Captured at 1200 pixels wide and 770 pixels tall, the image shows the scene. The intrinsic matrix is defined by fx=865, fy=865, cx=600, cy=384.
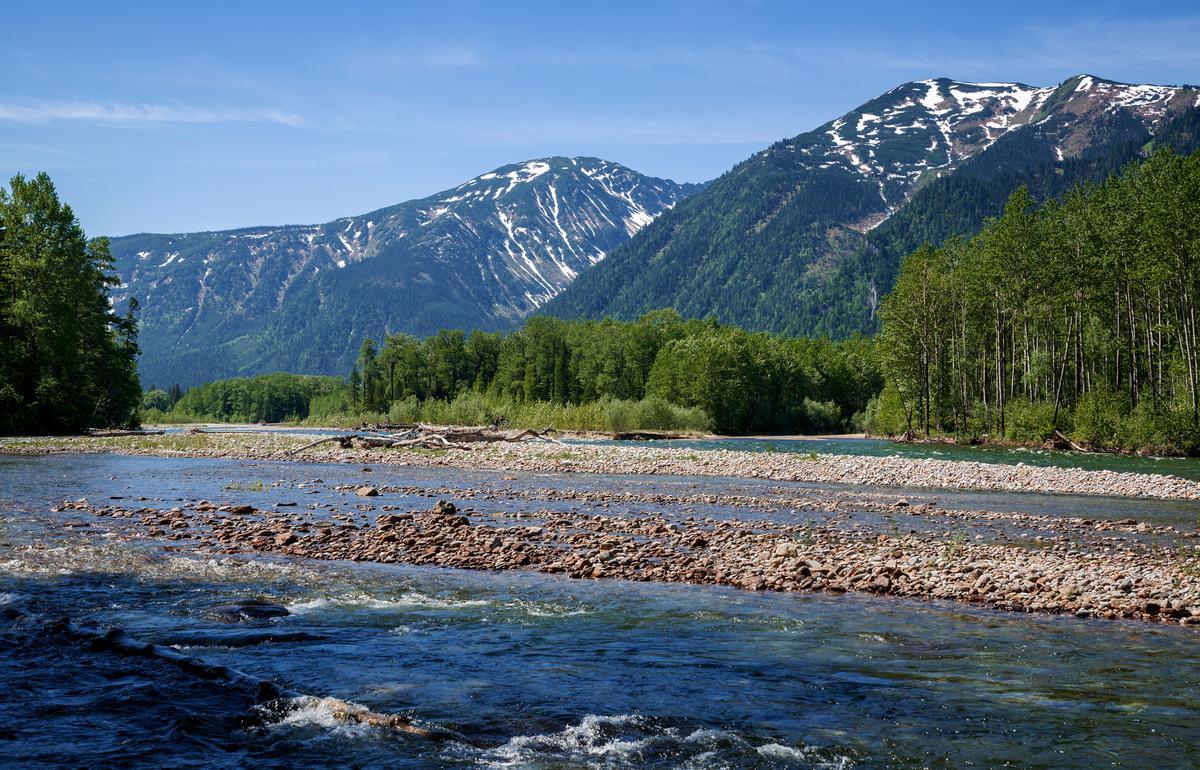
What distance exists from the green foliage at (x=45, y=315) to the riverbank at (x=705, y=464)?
8.60 meters

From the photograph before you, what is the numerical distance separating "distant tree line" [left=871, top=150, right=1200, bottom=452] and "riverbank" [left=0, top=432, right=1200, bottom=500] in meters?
17.7

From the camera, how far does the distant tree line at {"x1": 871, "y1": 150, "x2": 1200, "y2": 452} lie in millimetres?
50875

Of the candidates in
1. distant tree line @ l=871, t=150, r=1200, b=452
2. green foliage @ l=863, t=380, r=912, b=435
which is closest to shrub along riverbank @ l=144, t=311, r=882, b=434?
green foliage @ l=863, t=380, r=912, b=435

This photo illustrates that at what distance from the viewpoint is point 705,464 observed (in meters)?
45.8

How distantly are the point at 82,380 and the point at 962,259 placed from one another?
74.9 m

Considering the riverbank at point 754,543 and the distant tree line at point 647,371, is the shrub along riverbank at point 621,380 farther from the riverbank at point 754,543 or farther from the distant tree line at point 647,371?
the riverbank at point 754,543

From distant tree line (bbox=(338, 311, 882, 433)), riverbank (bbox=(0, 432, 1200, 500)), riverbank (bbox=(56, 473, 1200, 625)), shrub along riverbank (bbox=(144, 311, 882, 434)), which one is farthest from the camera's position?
distant tree line (bbox=(338, 311, 882, 433))

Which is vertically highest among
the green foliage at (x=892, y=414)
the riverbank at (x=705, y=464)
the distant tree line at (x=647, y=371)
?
the distant tree line at (x=647, y=371)

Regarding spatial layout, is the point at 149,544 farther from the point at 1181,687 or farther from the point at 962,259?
the point at 962,259

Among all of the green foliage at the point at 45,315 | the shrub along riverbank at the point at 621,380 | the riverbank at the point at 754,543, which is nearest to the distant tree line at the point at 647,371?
the shrub along riverbank at the point at 621,380

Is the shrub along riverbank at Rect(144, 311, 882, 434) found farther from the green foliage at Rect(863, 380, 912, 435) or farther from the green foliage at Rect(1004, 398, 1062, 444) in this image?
the green foliage at Rect(1004, 398, 1062, 444)

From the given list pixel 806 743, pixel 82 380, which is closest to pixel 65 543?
pixel 806 743

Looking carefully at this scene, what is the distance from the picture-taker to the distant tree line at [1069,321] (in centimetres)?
5088

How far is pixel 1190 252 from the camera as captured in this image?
4919cm
